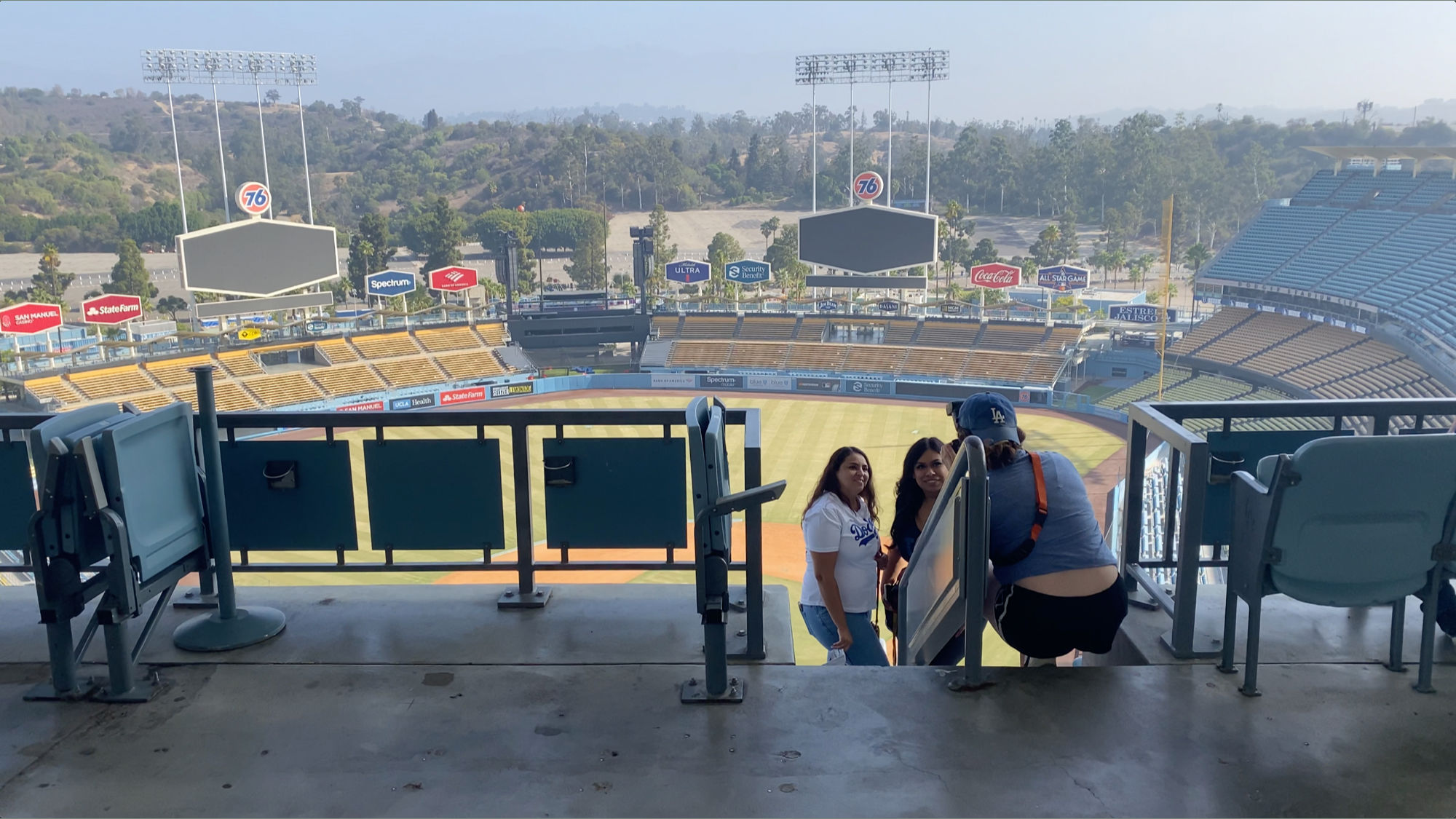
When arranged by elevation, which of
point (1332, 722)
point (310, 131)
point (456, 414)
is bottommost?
point (1332, 722)

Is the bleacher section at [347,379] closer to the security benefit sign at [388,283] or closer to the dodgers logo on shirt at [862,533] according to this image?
the security benefit sign at [388,283]

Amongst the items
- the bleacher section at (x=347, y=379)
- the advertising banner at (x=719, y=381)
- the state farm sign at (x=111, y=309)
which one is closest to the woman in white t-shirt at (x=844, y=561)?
the advertising banner at (x=719, y=381)

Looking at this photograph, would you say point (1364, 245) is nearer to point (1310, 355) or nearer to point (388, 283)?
point (1310, 355)

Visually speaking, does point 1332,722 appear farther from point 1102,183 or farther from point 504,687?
point 1102,183

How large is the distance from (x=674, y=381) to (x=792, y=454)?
13988 millimetres

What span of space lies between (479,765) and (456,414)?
1.47 metres

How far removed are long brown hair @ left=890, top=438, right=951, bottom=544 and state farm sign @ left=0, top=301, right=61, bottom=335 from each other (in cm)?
4011

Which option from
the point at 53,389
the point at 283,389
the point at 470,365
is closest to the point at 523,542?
the point at 53,389

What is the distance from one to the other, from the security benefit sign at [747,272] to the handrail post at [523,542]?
158 feet

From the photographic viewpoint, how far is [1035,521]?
3.37 m

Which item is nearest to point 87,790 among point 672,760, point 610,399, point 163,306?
point 672,760

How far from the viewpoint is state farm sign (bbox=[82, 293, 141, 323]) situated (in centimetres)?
3906

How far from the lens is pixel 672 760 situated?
3.05 meters

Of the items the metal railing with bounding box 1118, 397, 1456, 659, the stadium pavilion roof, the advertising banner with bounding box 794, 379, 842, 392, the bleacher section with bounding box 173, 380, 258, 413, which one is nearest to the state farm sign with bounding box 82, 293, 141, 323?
the bleacher section with bounding box 173, 380, 258, 413
